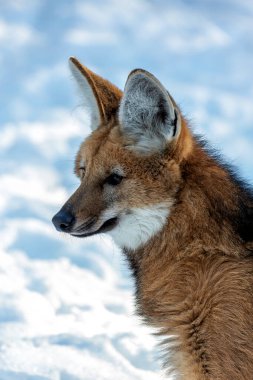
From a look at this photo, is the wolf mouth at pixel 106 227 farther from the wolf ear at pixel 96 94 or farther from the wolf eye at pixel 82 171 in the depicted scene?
the wolf ear at pixel 96 94

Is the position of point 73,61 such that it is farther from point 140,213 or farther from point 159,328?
point 159,328

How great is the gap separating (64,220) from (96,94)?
3.80 ft

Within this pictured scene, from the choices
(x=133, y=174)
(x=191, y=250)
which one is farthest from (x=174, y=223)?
(x=133, y=174)

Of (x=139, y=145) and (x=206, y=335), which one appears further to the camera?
(x=139, y=145)

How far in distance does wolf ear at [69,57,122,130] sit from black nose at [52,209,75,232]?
930 mm

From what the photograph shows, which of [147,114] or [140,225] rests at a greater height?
[147,114]

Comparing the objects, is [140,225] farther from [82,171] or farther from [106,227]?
[82,171]

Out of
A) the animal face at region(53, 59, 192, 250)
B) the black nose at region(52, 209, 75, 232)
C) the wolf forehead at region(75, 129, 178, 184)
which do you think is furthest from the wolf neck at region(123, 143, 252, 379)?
the black nose at region(52, 209, 75, 232)

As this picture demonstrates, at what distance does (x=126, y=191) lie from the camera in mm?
5195

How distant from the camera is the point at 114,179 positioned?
5250 millimetres

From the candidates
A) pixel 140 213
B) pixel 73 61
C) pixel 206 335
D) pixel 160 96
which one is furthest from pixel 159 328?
pixel 73 61

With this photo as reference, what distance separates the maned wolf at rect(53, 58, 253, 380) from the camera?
16.1ft

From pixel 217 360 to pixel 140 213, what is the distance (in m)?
1.22

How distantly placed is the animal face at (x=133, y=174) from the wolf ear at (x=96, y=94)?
294 millimetres
